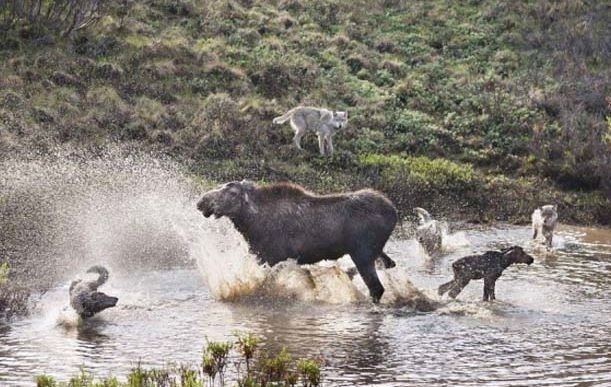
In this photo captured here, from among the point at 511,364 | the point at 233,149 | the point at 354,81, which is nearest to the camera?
the point at 511,364

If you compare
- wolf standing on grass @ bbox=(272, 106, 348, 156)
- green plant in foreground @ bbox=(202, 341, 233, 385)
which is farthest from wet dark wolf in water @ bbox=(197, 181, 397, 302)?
wolf standing on grass @ bbox=(272, 106, 348, 156)

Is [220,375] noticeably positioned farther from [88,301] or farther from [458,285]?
[458,285]

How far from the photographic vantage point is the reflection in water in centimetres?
1009

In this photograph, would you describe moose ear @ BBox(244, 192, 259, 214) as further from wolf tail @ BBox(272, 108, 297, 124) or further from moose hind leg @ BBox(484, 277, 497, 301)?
wolf tail @ BBox(272, 108, 297, 124)

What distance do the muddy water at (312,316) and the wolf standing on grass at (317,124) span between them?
614 centimetres

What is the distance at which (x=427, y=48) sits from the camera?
32.2 meters

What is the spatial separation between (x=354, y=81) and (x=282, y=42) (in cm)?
288

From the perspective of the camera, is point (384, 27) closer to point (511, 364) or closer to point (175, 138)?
point (175, 138)

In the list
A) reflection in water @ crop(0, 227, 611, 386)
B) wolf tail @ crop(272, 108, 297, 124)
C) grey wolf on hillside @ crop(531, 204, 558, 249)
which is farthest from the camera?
wolf tail @ crop(272, 108, 297, 124)

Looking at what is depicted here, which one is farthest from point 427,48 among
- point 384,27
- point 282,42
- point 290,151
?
point 290,151

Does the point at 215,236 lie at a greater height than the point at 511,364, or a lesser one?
greater

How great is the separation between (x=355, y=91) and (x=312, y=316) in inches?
644

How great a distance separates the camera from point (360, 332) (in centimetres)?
1179

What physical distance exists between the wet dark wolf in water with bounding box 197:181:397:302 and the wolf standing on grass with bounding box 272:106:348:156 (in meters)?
9.55
